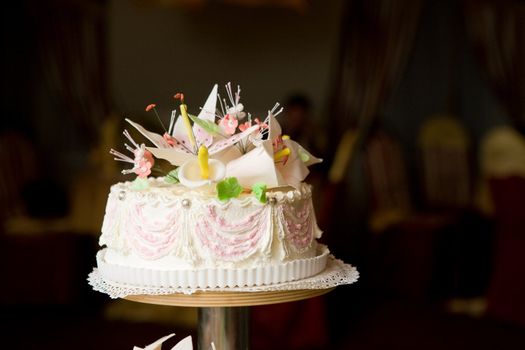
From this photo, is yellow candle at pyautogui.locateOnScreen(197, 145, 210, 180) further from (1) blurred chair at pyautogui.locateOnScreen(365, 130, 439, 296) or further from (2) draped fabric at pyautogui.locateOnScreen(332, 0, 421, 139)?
(2) draped fabric at pyautogui.locateOnScreen(332, 0, 421, 139)

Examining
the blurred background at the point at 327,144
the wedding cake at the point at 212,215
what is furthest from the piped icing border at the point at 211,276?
the blurred background at the point at 327,144

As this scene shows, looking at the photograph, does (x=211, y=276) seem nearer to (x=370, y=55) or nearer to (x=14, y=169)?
(x=14, y=169)

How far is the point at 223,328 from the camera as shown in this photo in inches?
108

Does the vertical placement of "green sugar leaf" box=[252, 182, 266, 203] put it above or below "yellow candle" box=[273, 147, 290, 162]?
below

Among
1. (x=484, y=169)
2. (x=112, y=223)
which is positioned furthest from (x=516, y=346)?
(x=112, y=223)

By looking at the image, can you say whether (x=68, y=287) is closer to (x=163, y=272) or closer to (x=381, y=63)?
(x=381, y=63)

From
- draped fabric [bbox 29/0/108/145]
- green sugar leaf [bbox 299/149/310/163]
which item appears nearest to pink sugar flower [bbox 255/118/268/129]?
green sugar leaf [bbox 299/149/310/163]

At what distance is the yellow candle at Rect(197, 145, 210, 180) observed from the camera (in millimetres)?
2564

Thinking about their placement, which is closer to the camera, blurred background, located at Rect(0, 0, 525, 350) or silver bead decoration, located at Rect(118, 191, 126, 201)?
silver bead decoration, located at Rect(118, 191, 126, 201)

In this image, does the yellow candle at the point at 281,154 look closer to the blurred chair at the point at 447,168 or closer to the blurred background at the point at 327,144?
the blurred background at the point at 327,144

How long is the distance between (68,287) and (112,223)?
3.81 metres

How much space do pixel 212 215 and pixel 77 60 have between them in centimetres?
624

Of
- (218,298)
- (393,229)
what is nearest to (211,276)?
(218,298)

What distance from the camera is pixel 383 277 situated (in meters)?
7.05
